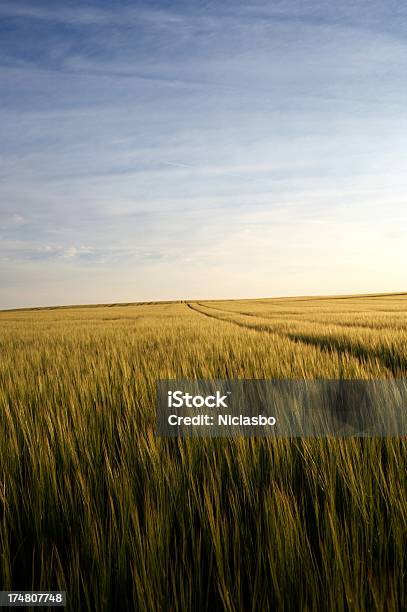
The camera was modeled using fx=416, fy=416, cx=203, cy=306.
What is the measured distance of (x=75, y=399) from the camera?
8.10ft

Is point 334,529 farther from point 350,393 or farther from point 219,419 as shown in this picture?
point 350,393

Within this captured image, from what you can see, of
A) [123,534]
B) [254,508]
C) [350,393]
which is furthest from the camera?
[350,393]

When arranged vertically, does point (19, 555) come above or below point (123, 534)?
below

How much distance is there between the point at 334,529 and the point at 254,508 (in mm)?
342

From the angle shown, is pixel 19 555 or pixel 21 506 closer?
pixel 19 555

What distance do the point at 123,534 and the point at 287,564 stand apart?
15.3 inches

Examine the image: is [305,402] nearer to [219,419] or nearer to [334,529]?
[219,419]

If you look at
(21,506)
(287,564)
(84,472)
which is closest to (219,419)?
(84,472)

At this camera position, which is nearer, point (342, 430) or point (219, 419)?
point (342, 430)

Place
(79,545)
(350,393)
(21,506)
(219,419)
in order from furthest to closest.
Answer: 1. (350,393)
2. (219,419)
3. (21,506)
4. (79,545)

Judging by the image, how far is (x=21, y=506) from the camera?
1363mm

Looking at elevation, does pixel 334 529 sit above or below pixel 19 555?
above

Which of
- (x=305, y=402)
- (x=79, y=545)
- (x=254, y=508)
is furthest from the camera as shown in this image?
(x=305, y=402)

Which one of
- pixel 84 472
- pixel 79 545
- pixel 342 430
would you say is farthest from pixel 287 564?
pixel 342 430
